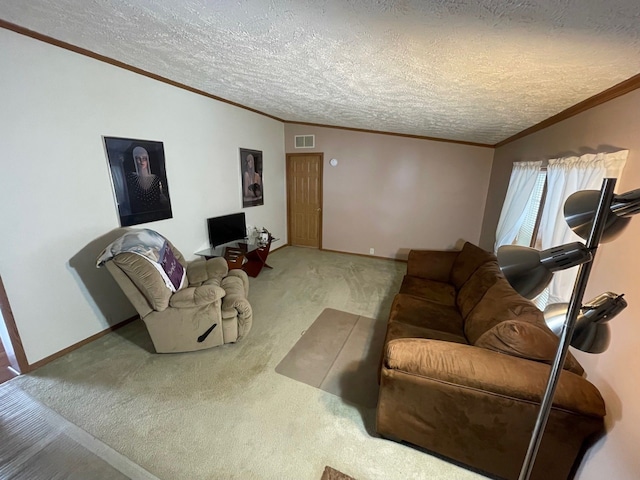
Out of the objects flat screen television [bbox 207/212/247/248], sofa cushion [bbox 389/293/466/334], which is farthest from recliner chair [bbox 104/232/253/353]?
sofa cushion [bbox 389/293/466/334]

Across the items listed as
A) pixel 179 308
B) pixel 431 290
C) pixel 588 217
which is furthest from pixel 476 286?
pixel 179 308

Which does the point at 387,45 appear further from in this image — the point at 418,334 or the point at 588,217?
the point at 418,334

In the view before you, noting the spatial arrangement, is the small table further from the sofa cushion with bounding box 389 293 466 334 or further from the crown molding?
the crown molding

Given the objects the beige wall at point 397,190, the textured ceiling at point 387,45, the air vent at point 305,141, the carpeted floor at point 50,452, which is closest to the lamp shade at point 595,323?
the textured ceiling at point 387,45

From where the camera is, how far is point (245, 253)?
3.69m

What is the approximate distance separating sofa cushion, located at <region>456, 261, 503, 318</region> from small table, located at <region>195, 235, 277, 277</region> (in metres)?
2.67

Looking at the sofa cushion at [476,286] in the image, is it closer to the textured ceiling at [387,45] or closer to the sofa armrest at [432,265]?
the sofa armrest at [432,265]

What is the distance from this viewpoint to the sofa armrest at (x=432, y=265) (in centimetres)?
317

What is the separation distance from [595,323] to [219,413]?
2.05 meters

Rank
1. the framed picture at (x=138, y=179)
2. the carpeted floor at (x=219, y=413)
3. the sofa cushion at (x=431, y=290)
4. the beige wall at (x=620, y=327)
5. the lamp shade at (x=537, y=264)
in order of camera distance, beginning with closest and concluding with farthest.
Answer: the lamp shade at (x=537, y=264) → the beige wall at (x=620, y=327) → the carpeted floor at (x=219, y=413) → the framed picture at (x=138, y=179) → the sofa cushion at (x=431, y=290)

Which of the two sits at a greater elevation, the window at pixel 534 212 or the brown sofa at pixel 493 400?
the window at pixel 534 212

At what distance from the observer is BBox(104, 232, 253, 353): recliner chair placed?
2.07 m

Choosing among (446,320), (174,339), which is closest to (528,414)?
(446,320)

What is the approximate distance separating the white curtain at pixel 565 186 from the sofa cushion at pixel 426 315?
2.22ft
